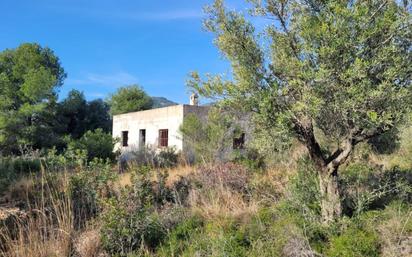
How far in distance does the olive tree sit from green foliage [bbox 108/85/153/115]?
26971 mm

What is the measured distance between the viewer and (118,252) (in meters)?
4.50

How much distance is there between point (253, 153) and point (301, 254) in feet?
18.9

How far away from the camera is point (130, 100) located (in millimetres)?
31516

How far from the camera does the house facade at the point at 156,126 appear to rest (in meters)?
18.2

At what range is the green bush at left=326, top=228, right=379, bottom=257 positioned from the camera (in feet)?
13.2

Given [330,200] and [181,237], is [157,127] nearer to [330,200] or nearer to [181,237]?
[181,237]

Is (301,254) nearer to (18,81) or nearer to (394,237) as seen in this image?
(394,237)

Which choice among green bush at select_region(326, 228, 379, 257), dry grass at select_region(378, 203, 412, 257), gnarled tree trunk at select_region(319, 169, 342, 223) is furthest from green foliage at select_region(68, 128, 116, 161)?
dry grass at select_region(378, 203, 412, 257)

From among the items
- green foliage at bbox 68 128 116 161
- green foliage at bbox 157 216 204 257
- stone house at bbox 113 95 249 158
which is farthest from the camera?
stone house at bbox 113 95 249 158

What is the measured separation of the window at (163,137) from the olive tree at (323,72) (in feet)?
→ 49.3

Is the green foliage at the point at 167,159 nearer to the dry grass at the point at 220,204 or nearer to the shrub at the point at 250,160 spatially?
the shrub at the point at 250,160

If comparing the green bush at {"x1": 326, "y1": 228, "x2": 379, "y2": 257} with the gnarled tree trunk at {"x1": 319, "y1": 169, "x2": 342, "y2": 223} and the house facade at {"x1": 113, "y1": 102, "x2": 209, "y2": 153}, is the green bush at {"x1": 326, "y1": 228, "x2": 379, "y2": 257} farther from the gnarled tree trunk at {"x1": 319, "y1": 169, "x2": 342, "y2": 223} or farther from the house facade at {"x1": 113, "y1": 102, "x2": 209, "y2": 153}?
the house facade at {"x1": 113, "y1": 102, "x2": 209, "y2": 153}

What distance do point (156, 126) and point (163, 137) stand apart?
83 cm

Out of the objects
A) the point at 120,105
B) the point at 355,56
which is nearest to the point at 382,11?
the point at 355,56
